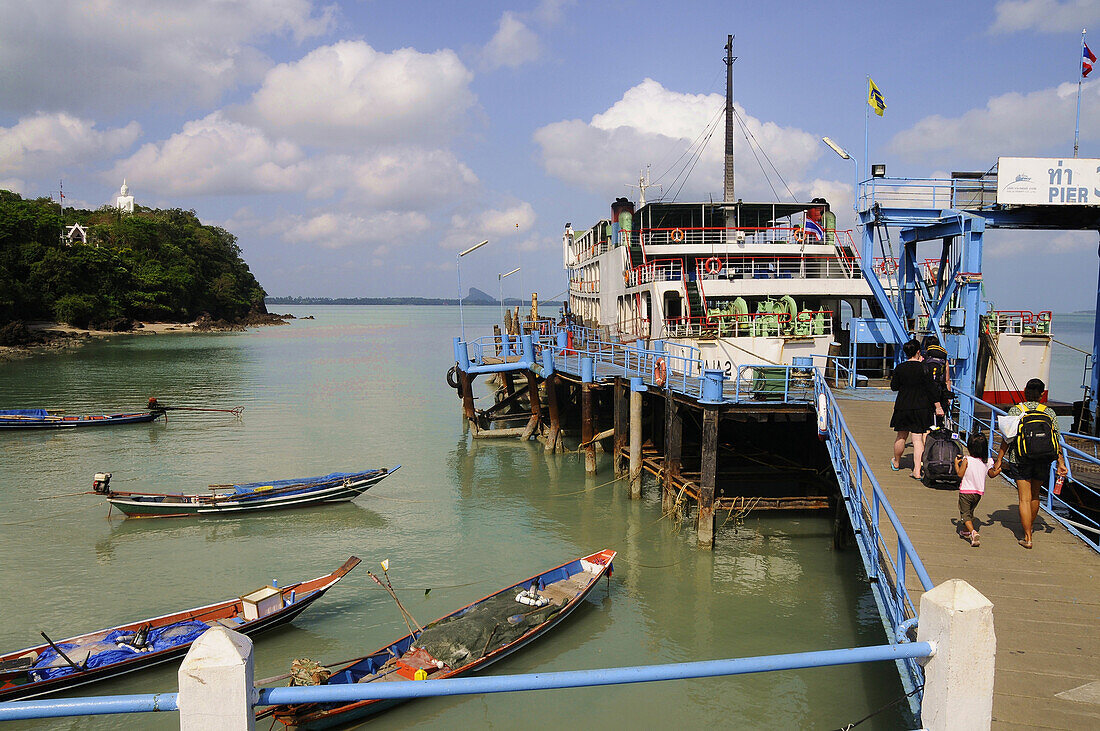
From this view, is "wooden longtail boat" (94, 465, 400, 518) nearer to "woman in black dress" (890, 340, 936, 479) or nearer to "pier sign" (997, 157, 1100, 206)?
"woman in black dress" (890, 340, 936, 479)

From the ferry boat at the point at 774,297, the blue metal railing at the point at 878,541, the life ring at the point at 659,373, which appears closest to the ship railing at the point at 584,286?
the ferry boat at the point at 774,297

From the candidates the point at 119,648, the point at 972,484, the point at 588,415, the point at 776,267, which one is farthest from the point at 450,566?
the point at 776,267

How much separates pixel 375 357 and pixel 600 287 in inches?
1959

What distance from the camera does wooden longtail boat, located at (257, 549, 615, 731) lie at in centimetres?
927

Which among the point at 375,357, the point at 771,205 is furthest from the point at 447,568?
the point at 375,357

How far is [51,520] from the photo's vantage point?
18.6 meters

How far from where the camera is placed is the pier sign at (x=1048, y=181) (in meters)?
15.4

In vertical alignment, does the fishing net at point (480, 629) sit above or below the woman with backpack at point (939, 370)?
below

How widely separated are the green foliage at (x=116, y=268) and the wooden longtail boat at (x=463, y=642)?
7723cm

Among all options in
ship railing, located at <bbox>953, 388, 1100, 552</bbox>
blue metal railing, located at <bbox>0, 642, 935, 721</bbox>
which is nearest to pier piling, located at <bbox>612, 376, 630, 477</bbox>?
ship railing, located at <bbox>953, 388, 1100, 552</bbox>

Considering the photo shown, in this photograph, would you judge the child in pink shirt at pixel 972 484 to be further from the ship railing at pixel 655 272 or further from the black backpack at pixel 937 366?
the ship railing at pixel 655 272

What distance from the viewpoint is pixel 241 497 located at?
1877 centimetres

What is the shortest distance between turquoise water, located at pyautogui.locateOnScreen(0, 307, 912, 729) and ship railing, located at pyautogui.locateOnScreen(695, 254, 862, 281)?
25.1 feet

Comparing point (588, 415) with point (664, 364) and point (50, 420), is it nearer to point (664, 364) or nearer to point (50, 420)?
point (664, 364)
